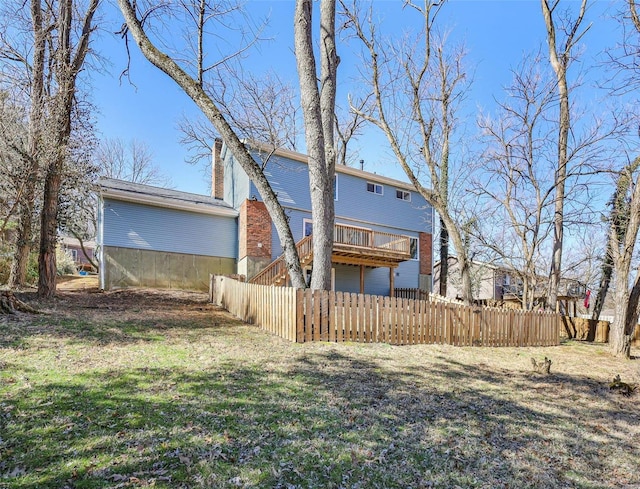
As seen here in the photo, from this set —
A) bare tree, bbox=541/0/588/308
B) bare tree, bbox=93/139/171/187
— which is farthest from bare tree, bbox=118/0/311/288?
bare tree, bbox=93/139/171/187

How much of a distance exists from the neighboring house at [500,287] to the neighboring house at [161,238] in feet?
40.3

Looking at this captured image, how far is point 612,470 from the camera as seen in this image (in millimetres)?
3375

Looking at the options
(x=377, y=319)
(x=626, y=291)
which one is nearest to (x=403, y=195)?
(x=626, y=291)

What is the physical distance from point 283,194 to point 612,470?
52.2 feet

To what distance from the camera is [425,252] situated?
2248 cm

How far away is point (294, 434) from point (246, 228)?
1383 centimetres

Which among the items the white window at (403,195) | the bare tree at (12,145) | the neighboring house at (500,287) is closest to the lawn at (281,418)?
the bare tree at (12,145)

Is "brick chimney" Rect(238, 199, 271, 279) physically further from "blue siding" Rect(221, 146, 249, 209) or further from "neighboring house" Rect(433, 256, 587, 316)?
"neighboring house" Rect(433, 256, 587, 316)

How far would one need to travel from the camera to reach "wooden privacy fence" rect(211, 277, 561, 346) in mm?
7301

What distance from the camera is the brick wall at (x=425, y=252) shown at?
22.2 m

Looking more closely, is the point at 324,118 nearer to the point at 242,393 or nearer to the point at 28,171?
the point at 242,393

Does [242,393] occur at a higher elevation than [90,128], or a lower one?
lower

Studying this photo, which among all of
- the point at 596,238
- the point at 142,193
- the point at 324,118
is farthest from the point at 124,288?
the point at 596,238

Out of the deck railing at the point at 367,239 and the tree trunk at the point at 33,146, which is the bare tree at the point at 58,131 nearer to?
the tree trunk at the point at 33,146
